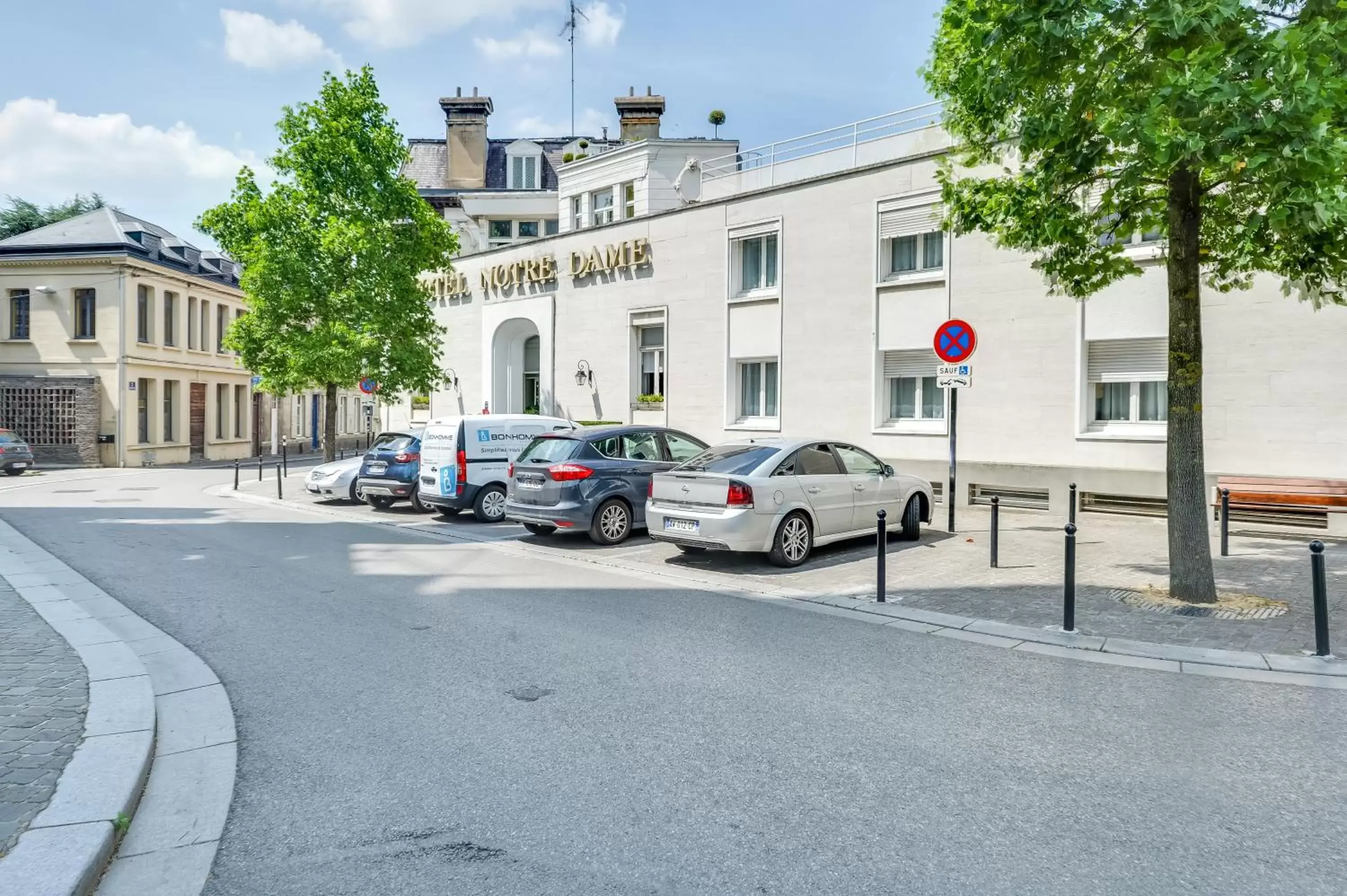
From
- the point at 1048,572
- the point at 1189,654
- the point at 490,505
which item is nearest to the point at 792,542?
the point at 1048,572

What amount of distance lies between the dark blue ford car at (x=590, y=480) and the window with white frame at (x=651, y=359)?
1070 cm

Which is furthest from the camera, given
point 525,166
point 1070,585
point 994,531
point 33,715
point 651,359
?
point 525,166

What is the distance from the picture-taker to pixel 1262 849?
3.78 meters

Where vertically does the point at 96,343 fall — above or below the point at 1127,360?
above

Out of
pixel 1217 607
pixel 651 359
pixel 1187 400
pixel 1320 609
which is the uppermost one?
pixel 651 359

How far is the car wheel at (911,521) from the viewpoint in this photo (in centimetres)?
1267

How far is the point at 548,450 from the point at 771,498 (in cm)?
394

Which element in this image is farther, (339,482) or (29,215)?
(29,215)

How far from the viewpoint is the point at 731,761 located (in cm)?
468

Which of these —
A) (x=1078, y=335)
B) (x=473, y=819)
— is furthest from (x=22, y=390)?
(x=473, y=819)

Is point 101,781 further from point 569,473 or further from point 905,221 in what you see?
point 905,221

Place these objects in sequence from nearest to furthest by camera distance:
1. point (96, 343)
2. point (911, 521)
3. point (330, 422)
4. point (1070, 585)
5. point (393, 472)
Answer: point (1070, 585) → point (911, 521) → point (393, 472) → point (330, 422) → point (96, 343)

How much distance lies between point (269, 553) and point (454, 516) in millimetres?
4716

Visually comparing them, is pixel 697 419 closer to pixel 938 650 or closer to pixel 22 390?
pixel 938 650
